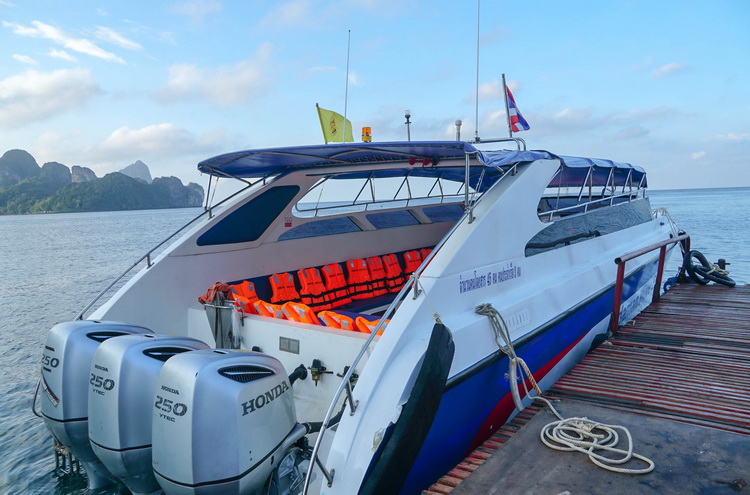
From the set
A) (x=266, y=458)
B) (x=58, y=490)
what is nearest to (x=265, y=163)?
(x=266, y=458)

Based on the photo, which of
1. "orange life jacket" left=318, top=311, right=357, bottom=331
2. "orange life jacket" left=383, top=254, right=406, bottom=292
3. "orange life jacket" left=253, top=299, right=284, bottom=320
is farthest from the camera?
"orange life jacket" left=383, top=254, right=406, bottom=292

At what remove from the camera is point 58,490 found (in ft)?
12.6

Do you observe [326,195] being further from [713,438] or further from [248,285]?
[713,438]

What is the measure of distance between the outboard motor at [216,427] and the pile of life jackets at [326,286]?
1.17 meters

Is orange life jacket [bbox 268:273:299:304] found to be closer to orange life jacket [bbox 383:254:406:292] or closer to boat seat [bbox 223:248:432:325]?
boat seat [bbox 223:248:432:325]

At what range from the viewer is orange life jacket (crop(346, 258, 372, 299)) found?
6.04 metres

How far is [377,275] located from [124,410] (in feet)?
13.5

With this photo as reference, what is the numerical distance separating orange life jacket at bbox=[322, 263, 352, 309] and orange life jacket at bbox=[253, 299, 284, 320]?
182 cm

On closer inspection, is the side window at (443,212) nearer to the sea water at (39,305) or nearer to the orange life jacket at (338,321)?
the orange life jacket at (338,321)

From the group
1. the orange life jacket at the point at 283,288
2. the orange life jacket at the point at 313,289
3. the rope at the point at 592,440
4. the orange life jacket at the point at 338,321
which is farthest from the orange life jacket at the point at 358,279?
the rope at the point at 592,440

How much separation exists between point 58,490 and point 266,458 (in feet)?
8.50

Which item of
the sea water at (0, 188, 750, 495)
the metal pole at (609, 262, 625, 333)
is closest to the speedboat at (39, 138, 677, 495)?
the metal pole at (609, 262, 625, 333)

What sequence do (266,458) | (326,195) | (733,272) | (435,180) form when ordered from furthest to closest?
1. (733,272)
2. (435,180)
3. (326,195)
4. (266,458)

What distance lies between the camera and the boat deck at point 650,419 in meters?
2.46
